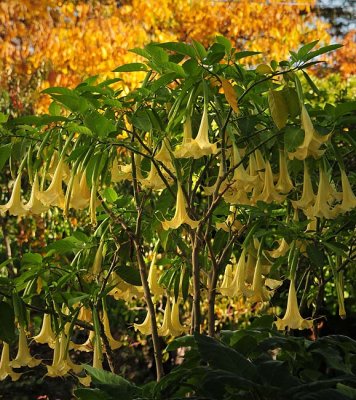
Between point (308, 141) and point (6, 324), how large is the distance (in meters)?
0.83

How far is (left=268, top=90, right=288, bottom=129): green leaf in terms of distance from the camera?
1.78m

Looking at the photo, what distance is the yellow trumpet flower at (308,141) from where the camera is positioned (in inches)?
66.6

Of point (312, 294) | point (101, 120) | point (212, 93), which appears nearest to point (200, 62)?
point (212, 93)

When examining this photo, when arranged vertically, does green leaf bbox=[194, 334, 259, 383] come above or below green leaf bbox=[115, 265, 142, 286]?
below

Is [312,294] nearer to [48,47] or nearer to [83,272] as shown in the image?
[83,272]

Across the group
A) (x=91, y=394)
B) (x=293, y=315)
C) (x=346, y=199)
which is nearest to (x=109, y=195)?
(x=293, y=315)

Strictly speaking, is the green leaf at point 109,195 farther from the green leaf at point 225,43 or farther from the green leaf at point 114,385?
the green leaf at point 114,385

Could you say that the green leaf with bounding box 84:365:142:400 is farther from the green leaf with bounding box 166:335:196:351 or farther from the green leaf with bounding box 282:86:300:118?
the green leaf with bounding box 282:86:300:118

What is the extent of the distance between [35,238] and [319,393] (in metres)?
4.46

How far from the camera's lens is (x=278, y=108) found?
1783 mm

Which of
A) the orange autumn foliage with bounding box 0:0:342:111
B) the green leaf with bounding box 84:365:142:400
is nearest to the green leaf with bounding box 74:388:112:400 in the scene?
the green leaf with bounding box 84:365:142:400

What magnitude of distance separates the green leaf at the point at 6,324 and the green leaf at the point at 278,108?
30.2 inches

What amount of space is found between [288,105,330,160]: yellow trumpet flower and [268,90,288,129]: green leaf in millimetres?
63

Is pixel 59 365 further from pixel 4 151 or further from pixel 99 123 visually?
pixel 99 123
